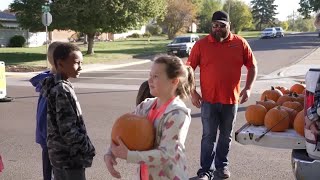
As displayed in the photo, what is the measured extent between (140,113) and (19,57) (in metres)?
28.3

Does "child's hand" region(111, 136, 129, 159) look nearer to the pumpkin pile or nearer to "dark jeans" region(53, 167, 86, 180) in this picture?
"dark jeans" region(53, 167, 86, 180)

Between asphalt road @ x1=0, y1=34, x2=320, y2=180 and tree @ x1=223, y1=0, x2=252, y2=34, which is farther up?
tree @ x1=223, y1=0, x2=252, y2=34

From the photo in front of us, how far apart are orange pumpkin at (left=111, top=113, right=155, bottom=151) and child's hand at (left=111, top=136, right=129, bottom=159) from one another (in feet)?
0.08

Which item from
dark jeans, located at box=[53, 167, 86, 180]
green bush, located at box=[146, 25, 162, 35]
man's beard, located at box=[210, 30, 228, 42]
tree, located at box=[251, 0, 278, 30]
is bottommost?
dark jeans, located at box=[53, 167, 86, 180]

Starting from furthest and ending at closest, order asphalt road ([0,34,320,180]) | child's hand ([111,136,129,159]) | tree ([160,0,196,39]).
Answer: tree ([160,0,196,39])
asphalt road ([0,34,320,180])
child's hand ([111,136,129,159])

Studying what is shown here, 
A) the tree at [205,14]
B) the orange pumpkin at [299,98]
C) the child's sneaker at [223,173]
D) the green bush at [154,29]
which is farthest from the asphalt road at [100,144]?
the tree at [205,14]

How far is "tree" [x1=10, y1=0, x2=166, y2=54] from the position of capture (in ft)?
97.3

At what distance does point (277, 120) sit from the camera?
383cm

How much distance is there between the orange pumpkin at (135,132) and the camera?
2609 millimetres

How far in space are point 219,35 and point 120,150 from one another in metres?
2.74

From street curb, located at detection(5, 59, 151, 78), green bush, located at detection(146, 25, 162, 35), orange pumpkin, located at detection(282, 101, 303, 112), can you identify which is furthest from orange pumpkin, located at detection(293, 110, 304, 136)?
green bush, located at detection(146, 25, 162, 35)

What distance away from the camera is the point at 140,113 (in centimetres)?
296

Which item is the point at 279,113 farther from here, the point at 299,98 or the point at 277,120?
the point at 299,98

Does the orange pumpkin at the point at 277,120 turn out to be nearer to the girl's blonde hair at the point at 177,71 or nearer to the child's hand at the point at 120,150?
the girl's blonde hair at the point at 177,71
